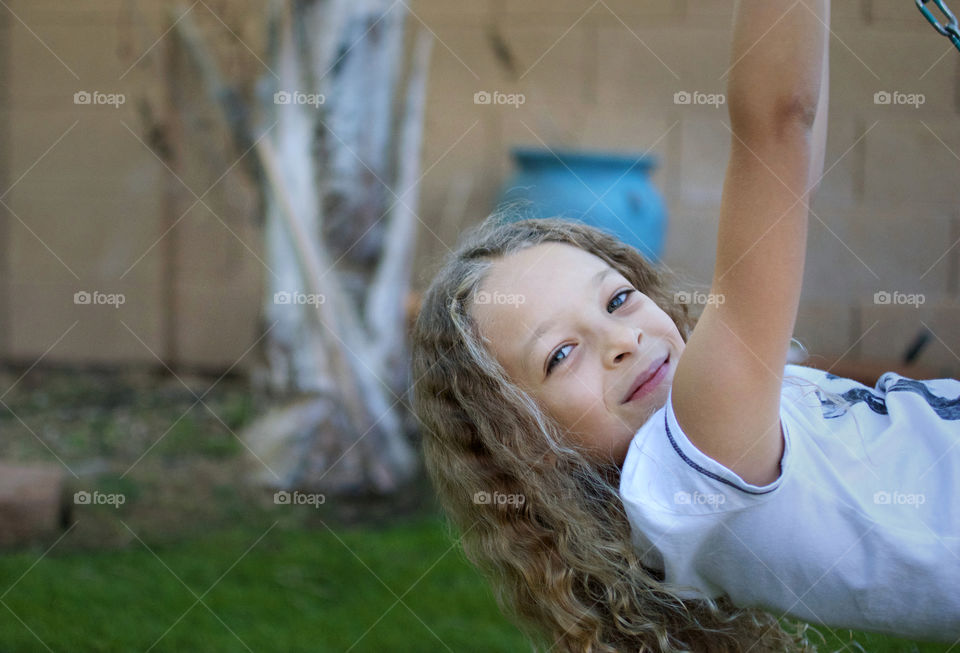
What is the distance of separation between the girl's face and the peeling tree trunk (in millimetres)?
1715

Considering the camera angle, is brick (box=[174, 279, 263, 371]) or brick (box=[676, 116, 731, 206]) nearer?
brick (box=[676, 116, 731, 206])

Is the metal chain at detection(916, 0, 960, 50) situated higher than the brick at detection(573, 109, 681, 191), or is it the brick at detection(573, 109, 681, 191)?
the metal chain at detection(916, 0, 960, 50)

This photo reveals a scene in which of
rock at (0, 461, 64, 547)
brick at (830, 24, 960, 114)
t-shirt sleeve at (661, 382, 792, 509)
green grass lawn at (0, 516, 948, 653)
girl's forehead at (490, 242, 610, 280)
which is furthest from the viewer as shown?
brick at (830, 24, 960, 114)

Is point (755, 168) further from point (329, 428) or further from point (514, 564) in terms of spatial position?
point (329, 428)

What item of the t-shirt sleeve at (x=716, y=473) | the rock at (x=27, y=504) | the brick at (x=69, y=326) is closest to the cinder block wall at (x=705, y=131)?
the brick at (x=69, y=326)

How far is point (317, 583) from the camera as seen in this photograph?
8.81 feet

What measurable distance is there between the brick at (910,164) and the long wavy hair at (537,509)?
252 centimetres

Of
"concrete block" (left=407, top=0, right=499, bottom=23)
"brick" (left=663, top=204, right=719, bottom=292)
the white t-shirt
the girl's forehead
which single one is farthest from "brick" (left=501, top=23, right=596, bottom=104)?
the white t-shirt

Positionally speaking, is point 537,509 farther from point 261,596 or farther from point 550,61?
point 550,61

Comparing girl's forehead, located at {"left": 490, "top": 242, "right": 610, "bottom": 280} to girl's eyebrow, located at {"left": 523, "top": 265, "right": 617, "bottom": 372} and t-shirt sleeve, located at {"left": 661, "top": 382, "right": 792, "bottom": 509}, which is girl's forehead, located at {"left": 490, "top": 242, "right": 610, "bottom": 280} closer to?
girl's eyebrow, located at {"left": 523, "top": 265, "right": 617, "bottom": 372}

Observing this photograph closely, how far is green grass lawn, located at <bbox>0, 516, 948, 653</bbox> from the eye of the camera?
2379 mm

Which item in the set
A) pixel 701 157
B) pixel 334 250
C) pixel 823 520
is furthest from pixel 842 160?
pixel 823 520

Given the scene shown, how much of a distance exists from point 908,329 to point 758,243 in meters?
3.09

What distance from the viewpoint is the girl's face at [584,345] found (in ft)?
4.58
